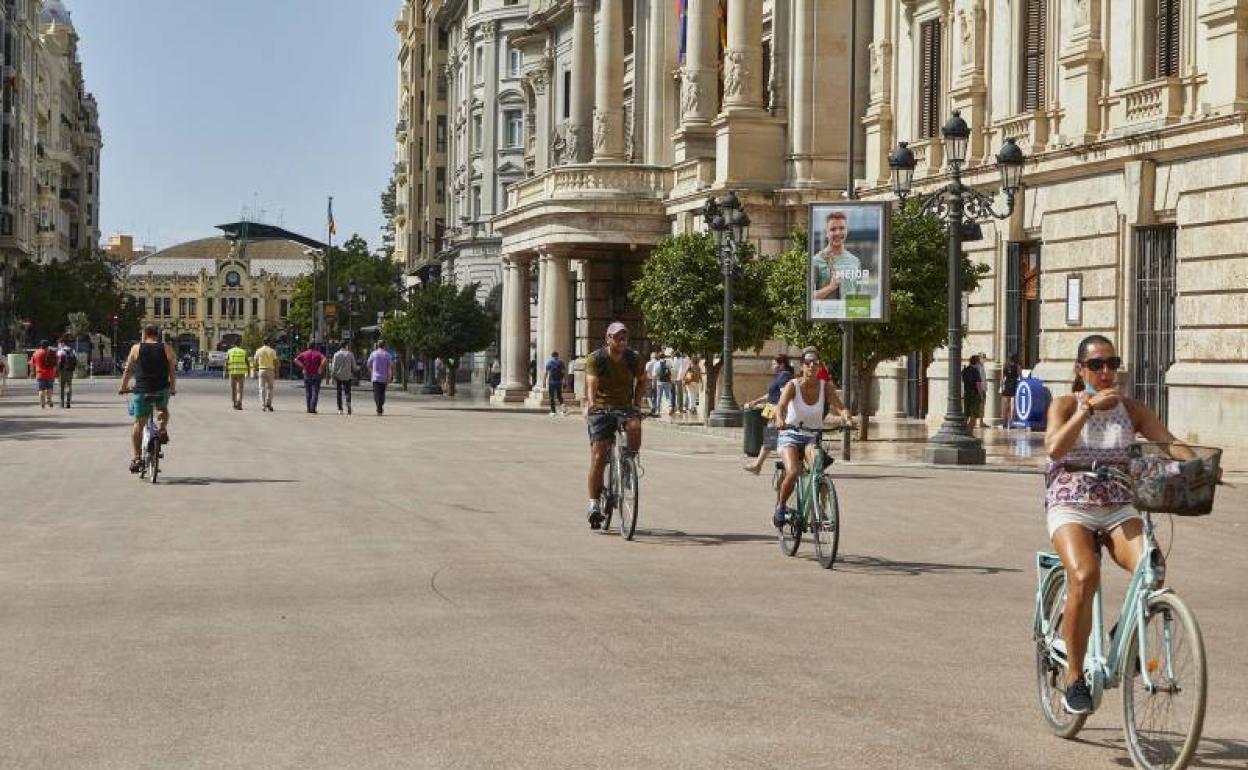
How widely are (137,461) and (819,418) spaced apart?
9.20m

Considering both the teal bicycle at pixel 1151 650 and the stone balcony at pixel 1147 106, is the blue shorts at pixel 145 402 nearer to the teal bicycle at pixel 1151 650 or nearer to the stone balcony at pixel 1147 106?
the teal bicycle at pixel 1151 650

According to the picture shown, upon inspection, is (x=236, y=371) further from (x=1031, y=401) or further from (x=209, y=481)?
(x=209, y=481)

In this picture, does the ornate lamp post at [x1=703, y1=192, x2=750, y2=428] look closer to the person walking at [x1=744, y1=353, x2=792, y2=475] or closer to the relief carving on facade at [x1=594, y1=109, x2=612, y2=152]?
the person walking at [x1=744, y1=353, x2=792, y2=475]

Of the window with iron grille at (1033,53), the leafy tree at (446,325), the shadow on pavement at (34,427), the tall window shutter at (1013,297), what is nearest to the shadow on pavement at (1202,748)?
the shadow on pavement at (34,427)

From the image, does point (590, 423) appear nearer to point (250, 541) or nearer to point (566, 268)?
point (250, 541)

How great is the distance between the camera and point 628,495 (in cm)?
1575

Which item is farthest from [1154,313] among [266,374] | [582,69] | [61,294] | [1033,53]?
[61,294]

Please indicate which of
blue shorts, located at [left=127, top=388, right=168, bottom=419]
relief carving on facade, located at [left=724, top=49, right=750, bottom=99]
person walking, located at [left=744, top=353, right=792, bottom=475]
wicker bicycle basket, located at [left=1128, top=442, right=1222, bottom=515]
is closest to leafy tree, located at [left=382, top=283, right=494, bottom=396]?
relief carving on facade, located at [left=724, top=49, right=750, bottom=99]

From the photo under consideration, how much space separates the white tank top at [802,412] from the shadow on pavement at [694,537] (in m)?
1.03

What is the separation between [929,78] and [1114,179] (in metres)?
9.23

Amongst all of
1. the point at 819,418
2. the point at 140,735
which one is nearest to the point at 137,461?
the point at 819,418

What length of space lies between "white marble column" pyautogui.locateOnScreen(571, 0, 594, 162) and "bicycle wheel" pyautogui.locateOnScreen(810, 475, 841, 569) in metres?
47.0

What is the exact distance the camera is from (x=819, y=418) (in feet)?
50.6

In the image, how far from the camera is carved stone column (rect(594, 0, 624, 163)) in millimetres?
57562
